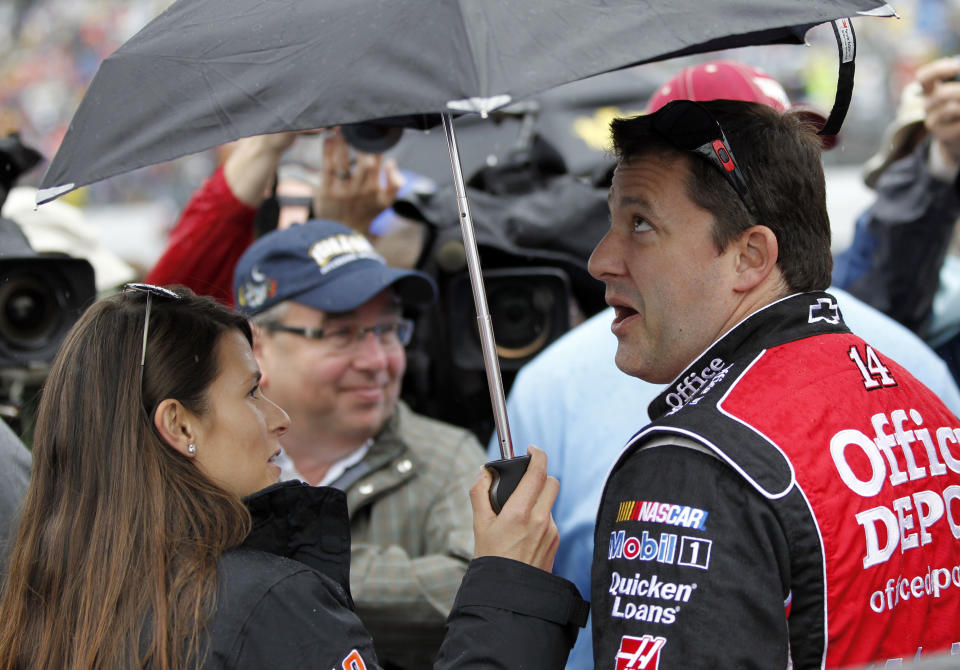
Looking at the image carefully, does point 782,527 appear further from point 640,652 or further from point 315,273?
point 315,273

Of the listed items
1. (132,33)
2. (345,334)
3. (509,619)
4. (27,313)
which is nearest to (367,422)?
(345,334)

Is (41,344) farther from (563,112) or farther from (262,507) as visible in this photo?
(563,112)

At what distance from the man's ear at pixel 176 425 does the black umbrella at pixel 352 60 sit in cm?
39

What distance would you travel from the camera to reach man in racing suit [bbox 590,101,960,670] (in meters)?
1.31

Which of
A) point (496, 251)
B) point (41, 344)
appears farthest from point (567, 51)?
point (41, 344)

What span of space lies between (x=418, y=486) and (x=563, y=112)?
2725 millimetres

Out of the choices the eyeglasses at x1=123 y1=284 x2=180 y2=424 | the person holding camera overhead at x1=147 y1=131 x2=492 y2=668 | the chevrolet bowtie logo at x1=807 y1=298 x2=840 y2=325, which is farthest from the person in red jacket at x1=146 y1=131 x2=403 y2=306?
the chevrolet bowtie logo at x1=807 y1=298 x2=840 y2=325

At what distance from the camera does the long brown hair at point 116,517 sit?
4.89ft

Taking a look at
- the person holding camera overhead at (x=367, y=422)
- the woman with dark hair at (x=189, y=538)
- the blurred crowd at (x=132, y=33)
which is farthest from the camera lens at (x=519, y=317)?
the blurred crowd at (x=132, y=33)

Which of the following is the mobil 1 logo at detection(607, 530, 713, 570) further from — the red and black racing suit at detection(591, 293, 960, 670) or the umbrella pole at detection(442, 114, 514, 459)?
the umbrella pole at detection(442, 114, 514, 459)

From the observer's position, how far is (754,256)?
1.57 meters

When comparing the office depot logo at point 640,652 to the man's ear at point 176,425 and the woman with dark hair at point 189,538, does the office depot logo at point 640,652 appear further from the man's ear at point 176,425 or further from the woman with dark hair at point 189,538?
the man's ear at point 176,425

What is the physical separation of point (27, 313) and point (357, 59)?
1.88 meters

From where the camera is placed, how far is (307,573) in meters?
1.58
